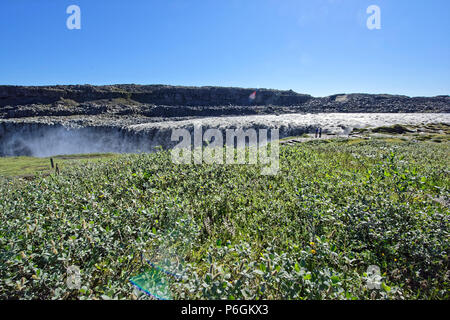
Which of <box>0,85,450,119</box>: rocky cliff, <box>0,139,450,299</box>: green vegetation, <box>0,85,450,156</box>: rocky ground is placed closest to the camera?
<box>0,139,450,299</box>: green vegetation

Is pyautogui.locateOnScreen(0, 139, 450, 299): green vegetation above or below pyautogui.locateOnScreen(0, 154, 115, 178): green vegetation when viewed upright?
above

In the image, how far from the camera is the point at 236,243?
4719 mm

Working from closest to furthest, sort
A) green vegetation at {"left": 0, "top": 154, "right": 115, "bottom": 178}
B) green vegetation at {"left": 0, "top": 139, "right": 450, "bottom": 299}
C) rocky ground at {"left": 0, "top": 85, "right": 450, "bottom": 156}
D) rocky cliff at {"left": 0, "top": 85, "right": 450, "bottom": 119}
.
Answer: green vegetation at {"left": 0, "top": 139, "right": 450, "bottom": 299}, green vegetation at {"left": 0, "top": 154, "right": 115, "bottom": 178}, rocky ground at {"left": 0, "top": 85, "right": 450, "bottom": 156}, rocky cliff at {"left": 0, "top": 85, "right": 450, "bottom": 119}

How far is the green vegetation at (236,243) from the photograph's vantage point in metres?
2.99

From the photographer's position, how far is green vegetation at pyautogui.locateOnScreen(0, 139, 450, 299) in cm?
299

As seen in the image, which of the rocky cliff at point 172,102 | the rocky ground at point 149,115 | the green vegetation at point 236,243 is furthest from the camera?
the rocky cliff at point 172,102

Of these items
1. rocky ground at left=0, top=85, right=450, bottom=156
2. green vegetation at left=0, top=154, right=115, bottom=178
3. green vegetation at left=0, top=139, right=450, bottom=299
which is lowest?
green vegetation at left=0, top=154, right=115, bottom=178

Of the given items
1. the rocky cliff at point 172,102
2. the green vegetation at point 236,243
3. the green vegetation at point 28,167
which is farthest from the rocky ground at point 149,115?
the green vegetation at point 236,243

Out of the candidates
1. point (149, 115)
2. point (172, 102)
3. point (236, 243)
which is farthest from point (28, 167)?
point (172, 102)

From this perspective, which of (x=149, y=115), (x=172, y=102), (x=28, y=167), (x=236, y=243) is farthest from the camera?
(x=172, y=102)

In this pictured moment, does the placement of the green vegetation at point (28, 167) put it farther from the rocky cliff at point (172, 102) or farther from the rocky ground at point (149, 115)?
the rocky cliff at point (172, 102)

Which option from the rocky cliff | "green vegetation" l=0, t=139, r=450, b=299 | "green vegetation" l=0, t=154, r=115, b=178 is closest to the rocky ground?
the rocky cliff

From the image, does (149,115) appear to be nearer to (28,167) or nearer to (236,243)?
(28,167)

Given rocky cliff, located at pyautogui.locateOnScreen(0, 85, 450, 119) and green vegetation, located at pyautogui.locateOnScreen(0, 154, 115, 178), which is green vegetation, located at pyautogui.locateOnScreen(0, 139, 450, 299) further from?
rocky cliff, located at pyautogui.locateOnScreen(0, 85, 450, 119)
